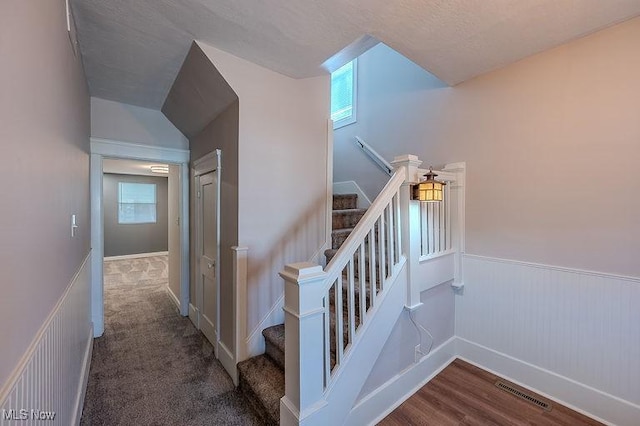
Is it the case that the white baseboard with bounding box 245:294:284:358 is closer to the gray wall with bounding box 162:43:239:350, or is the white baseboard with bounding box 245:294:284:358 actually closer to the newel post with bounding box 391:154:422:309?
the gray wall with bounding box 162:43:239:350

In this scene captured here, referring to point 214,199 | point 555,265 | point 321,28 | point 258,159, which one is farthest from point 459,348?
point 321,28

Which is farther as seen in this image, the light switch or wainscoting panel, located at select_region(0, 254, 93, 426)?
the light switch

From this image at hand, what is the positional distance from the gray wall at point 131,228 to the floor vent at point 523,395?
852cm

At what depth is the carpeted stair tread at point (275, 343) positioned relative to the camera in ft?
6.71

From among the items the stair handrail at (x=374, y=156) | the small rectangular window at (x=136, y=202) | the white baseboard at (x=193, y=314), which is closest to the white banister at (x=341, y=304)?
the stair handrail at (x=374, y=156)

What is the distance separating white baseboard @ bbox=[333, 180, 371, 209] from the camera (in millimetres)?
3682

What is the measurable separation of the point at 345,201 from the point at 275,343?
6.55ft

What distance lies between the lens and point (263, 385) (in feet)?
6.20

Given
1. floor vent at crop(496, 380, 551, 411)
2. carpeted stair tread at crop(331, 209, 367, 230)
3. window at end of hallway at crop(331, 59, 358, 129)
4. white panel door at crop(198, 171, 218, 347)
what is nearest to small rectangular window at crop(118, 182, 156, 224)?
white panel door at crop(198, 171, 218, 347)

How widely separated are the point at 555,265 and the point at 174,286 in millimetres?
4608

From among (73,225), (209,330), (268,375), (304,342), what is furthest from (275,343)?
(73,225)

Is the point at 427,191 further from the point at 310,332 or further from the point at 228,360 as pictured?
the point at 228,360

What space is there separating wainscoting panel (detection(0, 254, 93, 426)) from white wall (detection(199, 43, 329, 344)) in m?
1.04

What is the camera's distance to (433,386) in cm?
221
